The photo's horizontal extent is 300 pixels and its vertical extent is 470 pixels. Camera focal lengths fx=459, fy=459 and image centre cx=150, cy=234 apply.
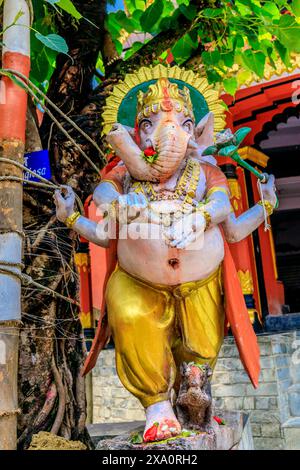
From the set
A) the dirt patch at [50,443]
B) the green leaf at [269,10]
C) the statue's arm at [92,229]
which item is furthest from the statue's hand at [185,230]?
the green leaf at [269,10]

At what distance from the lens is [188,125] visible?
2.01m

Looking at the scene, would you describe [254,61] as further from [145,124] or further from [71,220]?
[71,220]

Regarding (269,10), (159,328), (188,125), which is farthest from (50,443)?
(269,10)

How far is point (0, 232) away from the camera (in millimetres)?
1524

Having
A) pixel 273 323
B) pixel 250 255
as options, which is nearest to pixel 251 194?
pixel 250 255

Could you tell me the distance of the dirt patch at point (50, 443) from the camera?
1.86 meters

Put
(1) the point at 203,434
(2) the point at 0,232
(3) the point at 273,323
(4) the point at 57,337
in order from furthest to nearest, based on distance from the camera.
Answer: (3) the point at 273,323, (4) the point at 57,337, (1) the point at 203,434, (2) the point at 0,232

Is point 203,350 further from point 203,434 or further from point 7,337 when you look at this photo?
point 7,337

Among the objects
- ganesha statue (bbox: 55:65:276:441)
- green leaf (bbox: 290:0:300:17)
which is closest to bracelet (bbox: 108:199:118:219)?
ganesha statue (bbox: 55:65:276:441)

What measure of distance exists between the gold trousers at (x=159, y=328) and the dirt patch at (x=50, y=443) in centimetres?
42

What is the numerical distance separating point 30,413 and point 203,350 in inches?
31.8

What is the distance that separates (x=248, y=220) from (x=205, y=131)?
0.45 meters

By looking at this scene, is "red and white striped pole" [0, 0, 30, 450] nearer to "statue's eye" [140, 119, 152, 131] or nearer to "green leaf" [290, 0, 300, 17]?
"statue's eye" [140, 119, 152, 131]

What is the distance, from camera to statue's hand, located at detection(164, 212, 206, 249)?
5.35 ft
